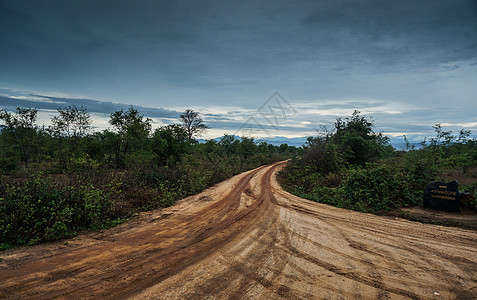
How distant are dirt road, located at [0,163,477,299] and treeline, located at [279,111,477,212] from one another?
7.49 ft

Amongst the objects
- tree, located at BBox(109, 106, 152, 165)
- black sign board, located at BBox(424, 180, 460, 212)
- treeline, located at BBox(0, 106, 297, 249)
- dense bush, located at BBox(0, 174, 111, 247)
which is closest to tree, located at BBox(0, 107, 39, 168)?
treeline, located at BBox(0, 106, 297, 249)

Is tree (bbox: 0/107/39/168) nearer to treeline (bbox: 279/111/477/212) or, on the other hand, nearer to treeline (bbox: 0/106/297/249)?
treeline (bbox: 0/106/297/249)

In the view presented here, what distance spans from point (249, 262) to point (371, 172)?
8449mm

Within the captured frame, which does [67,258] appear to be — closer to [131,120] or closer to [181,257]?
[181,257]

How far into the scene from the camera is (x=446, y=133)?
11.9 m

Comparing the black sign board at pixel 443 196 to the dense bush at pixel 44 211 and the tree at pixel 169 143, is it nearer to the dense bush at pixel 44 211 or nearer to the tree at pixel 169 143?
the dense bush at pixel 44 211

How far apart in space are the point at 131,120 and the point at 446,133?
731 inches

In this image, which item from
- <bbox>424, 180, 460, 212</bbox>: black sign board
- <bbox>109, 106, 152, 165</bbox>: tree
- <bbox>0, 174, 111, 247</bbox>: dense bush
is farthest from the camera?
<bbox>109, 106, 152, 165</bbox>: tree

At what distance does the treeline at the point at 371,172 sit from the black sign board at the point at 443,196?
1.67ft

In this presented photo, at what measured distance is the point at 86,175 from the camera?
830 cm

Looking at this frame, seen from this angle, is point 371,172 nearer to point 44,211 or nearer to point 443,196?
point 443,196

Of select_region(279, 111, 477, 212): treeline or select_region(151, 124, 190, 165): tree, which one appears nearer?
select_region(279, 111, 477, 212): treeline

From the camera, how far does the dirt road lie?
3.34 meters

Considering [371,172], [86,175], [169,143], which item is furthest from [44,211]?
[371,172]
